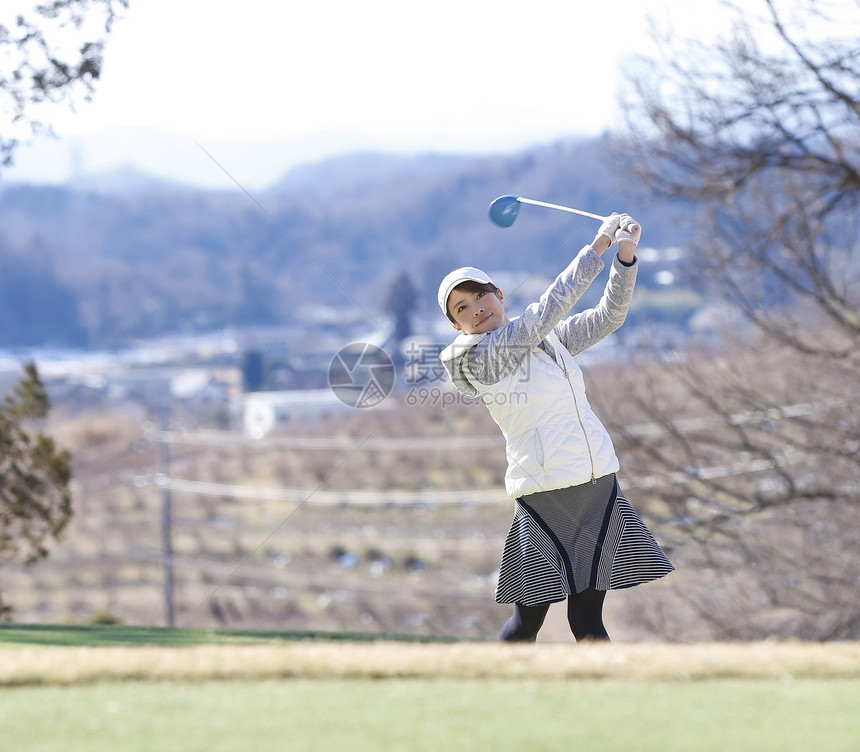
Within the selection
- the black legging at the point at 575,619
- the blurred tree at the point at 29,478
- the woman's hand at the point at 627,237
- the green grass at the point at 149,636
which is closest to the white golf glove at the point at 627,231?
the woman's hand at the point at 627,237

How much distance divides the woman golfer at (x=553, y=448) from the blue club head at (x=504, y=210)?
122 centimetres

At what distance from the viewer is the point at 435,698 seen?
3268 millimetres

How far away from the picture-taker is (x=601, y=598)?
4449mm

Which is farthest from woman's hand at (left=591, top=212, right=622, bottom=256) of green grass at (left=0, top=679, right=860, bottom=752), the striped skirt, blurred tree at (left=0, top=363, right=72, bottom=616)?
blurred tree at (left=0, top=363, right=72, bottom=616)

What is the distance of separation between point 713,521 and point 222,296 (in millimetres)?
79454

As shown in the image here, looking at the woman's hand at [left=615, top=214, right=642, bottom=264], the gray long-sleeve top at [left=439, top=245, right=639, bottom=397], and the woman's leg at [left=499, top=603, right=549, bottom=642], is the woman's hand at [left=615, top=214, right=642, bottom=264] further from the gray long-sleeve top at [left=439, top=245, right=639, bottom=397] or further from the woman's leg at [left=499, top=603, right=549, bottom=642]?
the woman's leg at [left=499, top=603, right=549, bottom=642]

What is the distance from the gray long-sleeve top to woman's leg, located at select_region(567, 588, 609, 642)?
97 centimetres

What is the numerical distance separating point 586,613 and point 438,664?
97 cm

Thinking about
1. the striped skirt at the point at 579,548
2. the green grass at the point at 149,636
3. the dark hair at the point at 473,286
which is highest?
the dark hair at the point at 473,286

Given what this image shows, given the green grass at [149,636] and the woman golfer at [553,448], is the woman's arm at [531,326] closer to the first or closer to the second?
the woman golfer at [553,448]

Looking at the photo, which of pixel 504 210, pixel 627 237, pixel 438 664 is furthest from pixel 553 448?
pixel 504 210

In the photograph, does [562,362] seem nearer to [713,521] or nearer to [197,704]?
[197,704]

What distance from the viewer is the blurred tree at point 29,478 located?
10.9m
